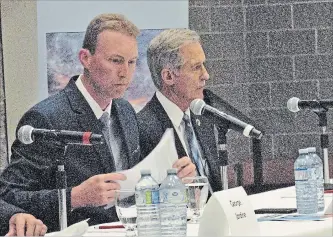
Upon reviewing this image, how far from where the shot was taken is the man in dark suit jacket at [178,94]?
4863 millimetres

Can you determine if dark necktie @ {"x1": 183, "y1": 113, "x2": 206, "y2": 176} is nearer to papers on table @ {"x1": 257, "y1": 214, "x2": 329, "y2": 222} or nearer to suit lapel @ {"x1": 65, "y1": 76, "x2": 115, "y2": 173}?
suit lapel @ {"x1": 65, "y1": 76, "x2": 115, "y2": 173}

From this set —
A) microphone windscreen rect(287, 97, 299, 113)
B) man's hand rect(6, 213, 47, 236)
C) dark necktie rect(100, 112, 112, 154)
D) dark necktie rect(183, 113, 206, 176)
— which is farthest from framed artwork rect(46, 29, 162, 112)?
microphone windscreen rect(287, 97, 299, 113)

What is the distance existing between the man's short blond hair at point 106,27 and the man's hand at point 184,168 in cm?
67

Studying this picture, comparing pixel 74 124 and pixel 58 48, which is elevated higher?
pixel 58 48

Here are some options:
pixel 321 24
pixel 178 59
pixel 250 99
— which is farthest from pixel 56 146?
pixel 321 24

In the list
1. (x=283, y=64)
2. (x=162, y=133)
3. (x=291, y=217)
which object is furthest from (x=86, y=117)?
(x=283, y=64)

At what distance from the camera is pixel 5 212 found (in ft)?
13.3

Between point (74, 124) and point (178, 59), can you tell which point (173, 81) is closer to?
point (178, 59)

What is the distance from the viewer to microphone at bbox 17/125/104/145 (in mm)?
3158

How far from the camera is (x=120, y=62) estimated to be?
15.0 ft

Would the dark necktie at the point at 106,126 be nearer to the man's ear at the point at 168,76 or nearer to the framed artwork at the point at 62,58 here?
the framed artwork at the point at 62,58

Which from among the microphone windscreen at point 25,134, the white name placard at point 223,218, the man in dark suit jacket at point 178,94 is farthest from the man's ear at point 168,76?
the white name placard at point 223,218

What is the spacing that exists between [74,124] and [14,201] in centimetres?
49

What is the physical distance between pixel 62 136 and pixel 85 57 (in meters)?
1.29
